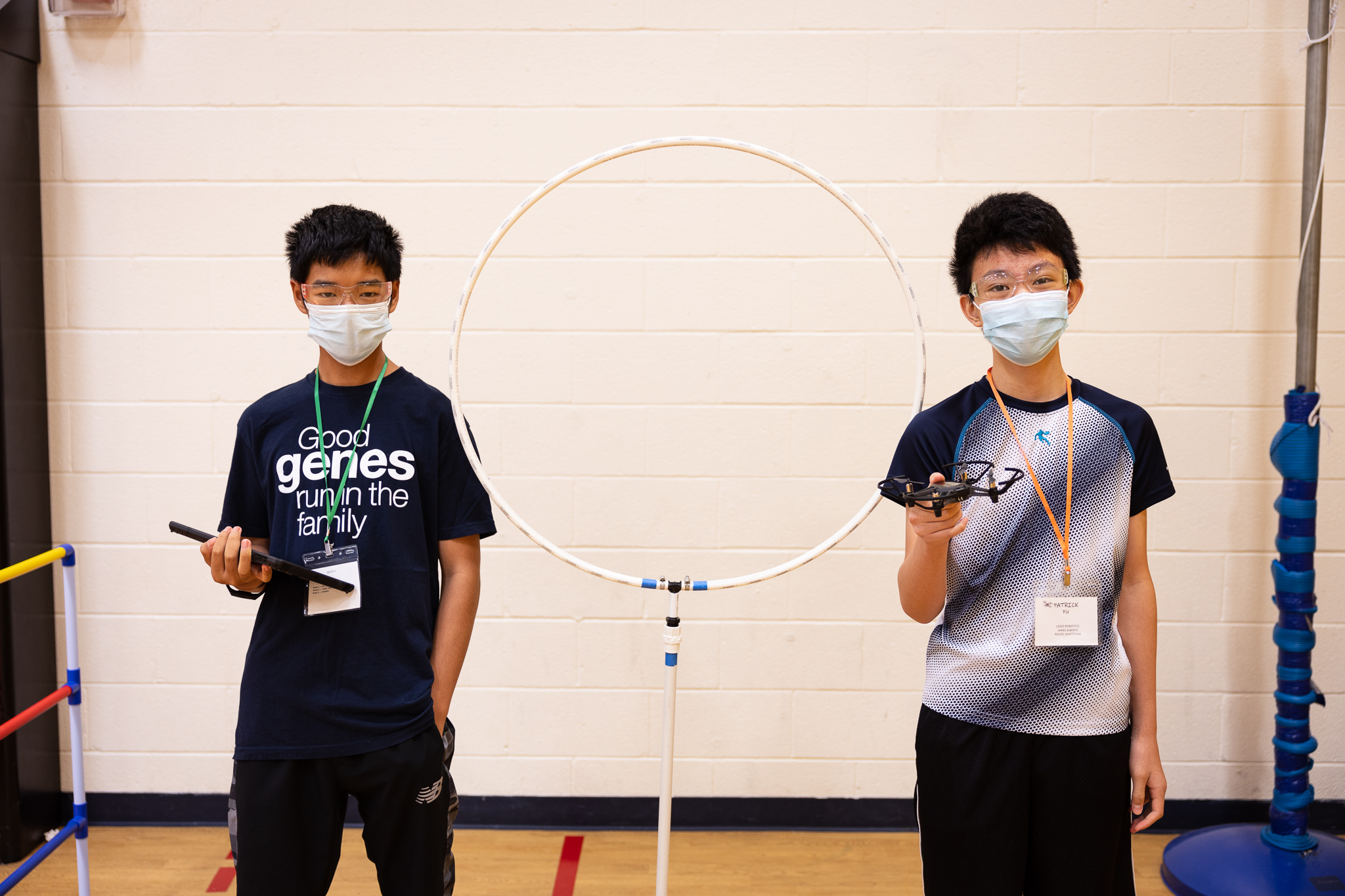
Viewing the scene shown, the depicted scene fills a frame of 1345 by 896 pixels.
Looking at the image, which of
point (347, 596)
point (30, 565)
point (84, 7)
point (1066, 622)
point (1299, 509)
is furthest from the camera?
point (84, 7)

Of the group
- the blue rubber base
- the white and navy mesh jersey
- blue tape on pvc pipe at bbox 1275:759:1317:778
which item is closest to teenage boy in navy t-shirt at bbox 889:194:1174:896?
the white and navy mesh jersey

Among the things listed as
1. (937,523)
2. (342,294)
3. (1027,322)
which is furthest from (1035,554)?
(342,294)

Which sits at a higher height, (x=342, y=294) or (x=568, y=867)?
(x=342, y=294)

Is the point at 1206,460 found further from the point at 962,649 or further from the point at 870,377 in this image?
the point at 962,649

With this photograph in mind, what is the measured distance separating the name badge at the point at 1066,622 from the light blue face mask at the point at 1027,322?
0.39m

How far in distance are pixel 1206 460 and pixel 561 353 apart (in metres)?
1.93

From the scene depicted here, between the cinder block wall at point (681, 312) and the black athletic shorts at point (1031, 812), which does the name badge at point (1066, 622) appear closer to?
the black athletic shorts at point (1031, 812)

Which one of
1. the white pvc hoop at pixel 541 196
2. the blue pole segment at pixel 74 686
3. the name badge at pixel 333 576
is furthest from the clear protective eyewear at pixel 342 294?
the blue pole segment at pixel 74 686

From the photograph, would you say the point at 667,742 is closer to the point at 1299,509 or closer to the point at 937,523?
the point at 937,523

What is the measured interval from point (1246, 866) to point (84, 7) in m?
4.03

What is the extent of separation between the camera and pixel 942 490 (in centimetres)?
129

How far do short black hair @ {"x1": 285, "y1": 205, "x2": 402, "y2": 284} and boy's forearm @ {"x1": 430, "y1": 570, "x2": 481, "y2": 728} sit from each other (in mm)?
566

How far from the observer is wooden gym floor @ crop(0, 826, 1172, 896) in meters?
2.52

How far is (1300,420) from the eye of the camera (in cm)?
245
